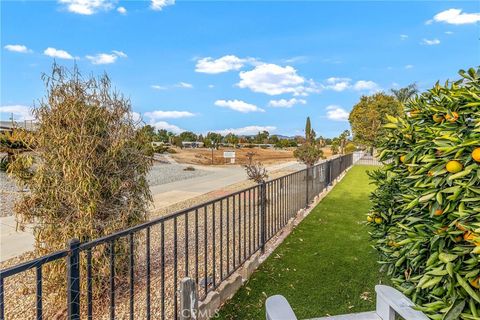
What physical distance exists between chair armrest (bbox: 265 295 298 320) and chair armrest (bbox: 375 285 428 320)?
1.80ft

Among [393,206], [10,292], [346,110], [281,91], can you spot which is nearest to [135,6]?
[10,292]

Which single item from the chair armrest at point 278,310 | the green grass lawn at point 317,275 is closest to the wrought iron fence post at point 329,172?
the green grass lawn at point 317,275

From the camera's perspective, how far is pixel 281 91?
24.4 metres

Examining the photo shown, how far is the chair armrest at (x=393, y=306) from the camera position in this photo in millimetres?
1284

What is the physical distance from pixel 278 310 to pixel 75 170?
2195 millimetres

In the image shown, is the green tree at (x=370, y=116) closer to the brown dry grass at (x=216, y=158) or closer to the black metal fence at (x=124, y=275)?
the brown dry grass at (x=216, y=158)

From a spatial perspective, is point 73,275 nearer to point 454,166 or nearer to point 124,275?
A: point 124,275

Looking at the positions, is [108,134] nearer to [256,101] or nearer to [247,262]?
[247,262]

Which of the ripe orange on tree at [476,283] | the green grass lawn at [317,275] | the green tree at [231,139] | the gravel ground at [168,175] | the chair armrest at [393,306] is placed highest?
the green tree at [231,139]

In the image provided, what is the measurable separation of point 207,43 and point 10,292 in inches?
501

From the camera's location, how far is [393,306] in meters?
1.38

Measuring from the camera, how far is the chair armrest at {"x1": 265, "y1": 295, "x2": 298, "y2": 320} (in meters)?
1.19

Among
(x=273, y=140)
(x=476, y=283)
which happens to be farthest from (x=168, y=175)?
(x=273, y=140)

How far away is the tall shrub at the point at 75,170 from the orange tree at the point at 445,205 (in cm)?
240
